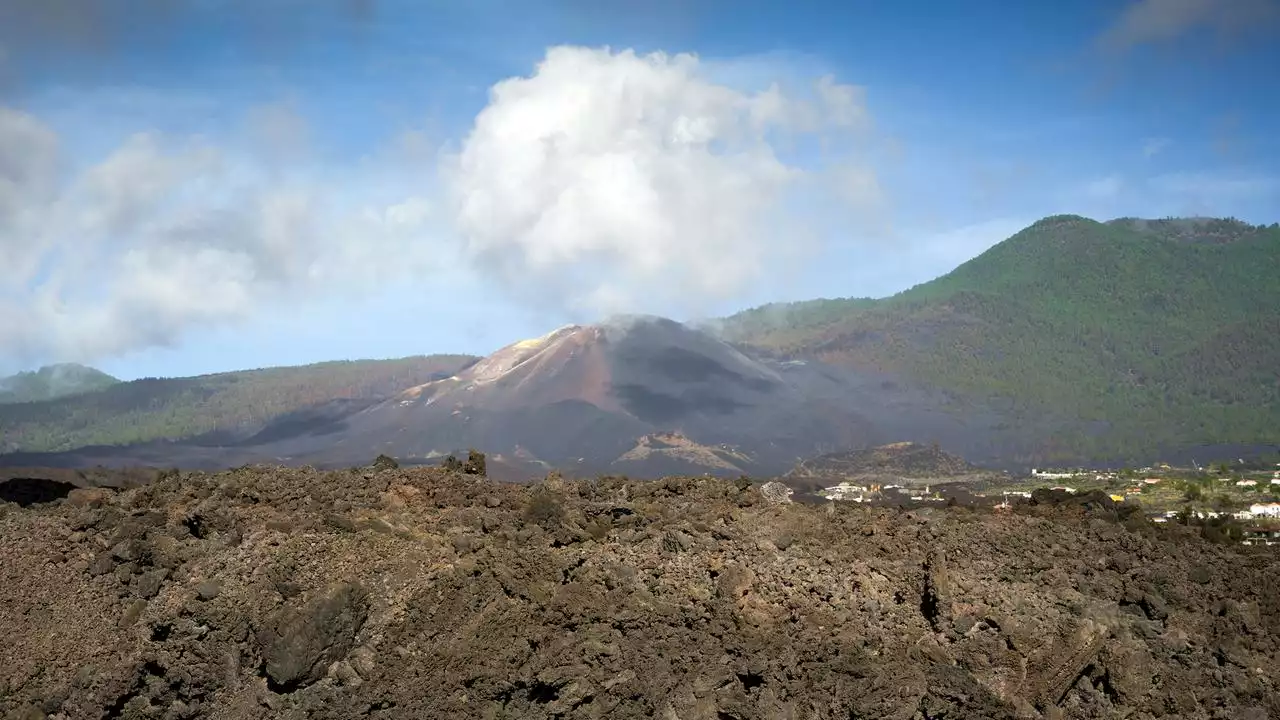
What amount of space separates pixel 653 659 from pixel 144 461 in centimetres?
12636

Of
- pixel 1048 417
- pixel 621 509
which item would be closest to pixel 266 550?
pixel 621 509

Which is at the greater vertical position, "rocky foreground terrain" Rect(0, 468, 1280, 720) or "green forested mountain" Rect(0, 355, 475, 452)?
"green forested mountain" Rect(0, 355, 475, 452)

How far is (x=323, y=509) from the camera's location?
59.2ft

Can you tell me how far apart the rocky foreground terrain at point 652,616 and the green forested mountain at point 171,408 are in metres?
159

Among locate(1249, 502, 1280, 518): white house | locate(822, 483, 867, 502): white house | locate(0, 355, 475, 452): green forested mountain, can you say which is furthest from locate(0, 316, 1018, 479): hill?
locate(1249, 502, 1280, 518): white house

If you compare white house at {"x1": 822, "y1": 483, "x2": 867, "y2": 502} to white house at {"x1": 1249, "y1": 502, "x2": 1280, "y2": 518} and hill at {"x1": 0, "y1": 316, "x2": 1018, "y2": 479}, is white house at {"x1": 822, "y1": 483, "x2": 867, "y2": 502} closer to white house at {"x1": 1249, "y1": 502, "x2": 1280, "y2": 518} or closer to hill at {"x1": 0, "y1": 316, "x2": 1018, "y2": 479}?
white house at {"x1": 1249, "y1": 502, "x2": 1280, "y2": 518}

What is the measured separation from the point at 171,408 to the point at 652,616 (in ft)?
624

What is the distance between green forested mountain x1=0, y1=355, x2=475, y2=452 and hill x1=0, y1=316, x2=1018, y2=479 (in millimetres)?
7058

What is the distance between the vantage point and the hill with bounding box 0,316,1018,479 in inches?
5123

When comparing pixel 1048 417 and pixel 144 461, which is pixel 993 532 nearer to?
pixel 144 461

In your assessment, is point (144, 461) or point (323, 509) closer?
point (323, 509)

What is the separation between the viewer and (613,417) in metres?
143

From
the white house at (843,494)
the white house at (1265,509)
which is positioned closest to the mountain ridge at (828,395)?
the white house at (843,494)

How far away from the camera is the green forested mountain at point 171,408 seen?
170 m
